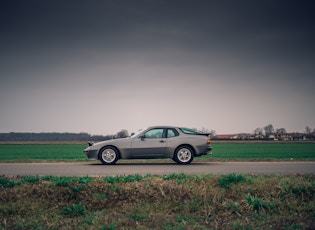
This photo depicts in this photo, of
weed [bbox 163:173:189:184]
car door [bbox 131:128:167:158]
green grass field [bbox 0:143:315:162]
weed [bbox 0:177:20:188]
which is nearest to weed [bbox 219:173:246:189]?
weed [bbox 163:173:189:184]

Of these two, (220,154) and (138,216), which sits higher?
(220,154)

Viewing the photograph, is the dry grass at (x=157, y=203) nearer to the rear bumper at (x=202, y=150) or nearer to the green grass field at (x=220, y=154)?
the rear bumper at (x=202, y=150)

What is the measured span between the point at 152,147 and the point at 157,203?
755 centimetres

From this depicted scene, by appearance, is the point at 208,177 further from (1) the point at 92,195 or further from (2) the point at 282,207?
(1) the point at 92,195

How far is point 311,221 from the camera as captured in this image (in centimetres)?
515

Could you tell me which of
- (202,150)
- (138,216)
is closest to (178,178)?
(138,216)

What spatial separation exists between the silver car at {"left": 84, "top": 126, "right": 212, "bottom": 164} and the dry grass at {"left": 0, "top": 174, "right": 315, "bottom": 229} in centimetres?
612

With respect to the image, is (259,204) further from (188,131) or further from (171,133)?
(188,131)

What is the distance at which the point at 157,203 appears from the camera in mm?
6148

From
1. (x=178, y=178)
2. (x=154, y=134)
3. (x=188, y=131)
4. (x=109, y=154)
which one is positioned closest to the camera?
(x=178, y=178)

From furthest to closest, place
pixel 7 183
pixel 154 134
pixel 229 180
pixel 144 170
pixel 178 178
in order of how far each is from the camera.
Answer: pixel 154 134, pixel 144 170, pixel 178 178, pixel 229 180, pixel 7 183

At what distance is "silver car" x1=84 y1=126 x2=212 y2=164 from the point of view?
44.5 ft

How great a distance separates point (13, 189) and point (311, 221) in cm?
531

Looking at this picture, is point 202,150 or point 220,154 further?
point 220,154
